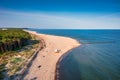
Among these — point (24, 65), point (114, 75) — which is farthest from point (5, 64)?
point (114, 75)

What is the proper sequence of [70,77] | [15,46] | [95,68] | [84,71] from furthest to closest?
[15,46] → [95,68] → [84,71] → [70,77]

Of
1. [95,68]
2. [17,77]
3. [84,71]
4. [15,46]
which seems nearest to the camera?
[17,77]

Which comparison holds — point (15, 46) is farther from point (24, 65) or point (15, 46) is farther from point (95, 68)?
point (95, 68)

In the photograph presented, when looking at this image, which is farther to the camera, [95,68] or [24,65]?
[95,68]

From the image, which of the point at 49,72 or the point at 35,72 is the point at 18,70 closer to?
the point at 35,72

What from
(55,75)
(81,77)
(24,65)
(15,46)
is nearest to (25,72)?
(24,65)

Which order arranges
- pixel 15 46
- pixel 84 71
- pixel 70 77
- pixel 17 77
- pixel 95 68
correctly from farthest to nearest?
1. pixel 15 46
2. pixel 95 68
3. pixel 84 71
4. pixel 70 77
5. pixel 17 77

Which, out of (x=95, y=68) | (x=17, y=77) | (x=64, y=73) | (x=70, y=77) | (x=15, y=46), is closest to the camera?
(x=17, y=77)

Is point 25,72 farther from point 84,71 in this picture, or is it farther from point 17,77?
point 84,71

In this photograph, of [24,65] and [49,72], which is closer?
[49,72]
